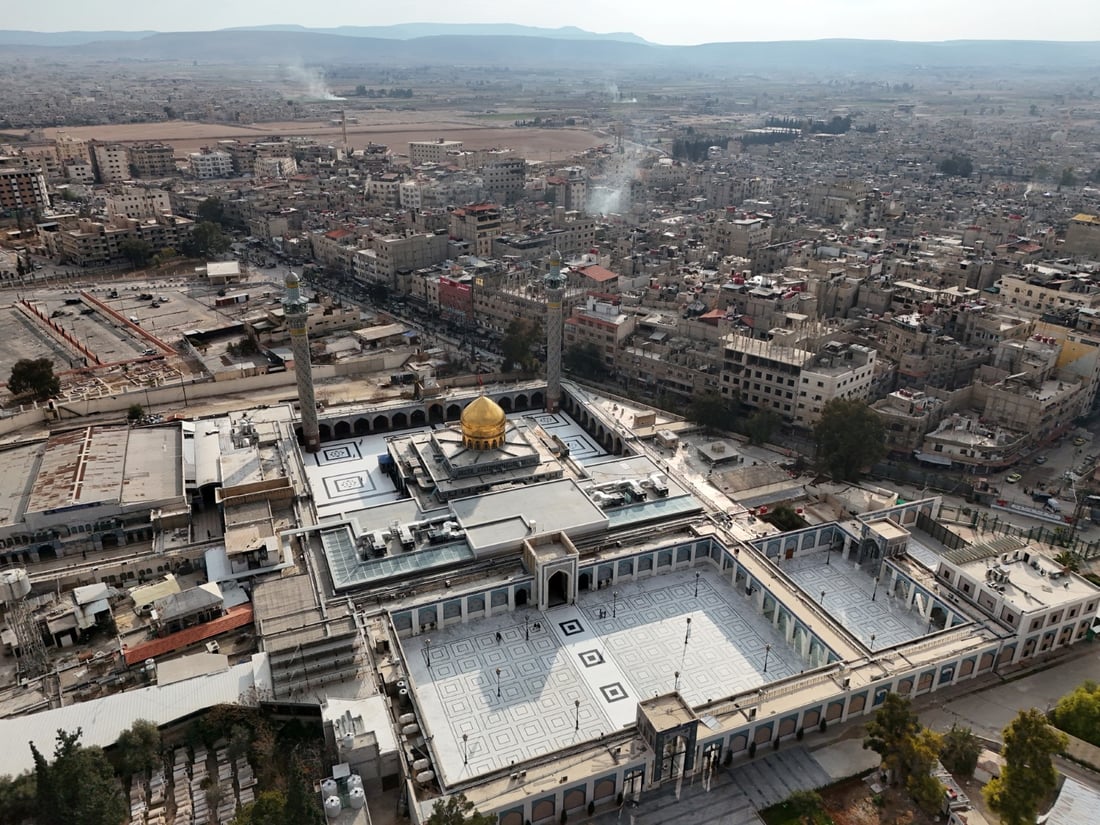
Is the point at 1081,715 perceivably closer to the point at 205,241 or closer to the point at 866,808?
the point at 866,808

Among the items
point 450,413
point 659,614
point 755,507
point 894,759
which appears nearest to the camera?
point 894,759

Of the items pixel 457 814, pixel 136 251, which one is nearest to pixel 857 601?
pixel 457 814

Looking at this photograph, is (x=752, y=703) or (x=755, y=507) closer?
(x=752, y=703)

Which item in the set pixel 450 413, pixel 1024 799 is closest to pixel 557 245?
pixel 450 413

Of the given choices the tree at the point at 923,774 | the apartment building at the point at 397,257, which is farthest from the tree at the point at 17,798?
the apartment building at the point at 397,257

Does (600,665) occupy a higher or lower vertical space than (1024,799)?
lower

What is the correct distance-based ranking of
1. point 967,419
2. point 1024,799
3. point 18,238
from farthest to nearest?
point 18,238
point 967,419
point 1024,799

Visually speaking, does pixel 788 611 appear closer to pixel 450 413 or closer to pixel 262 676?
pixel 262 676
